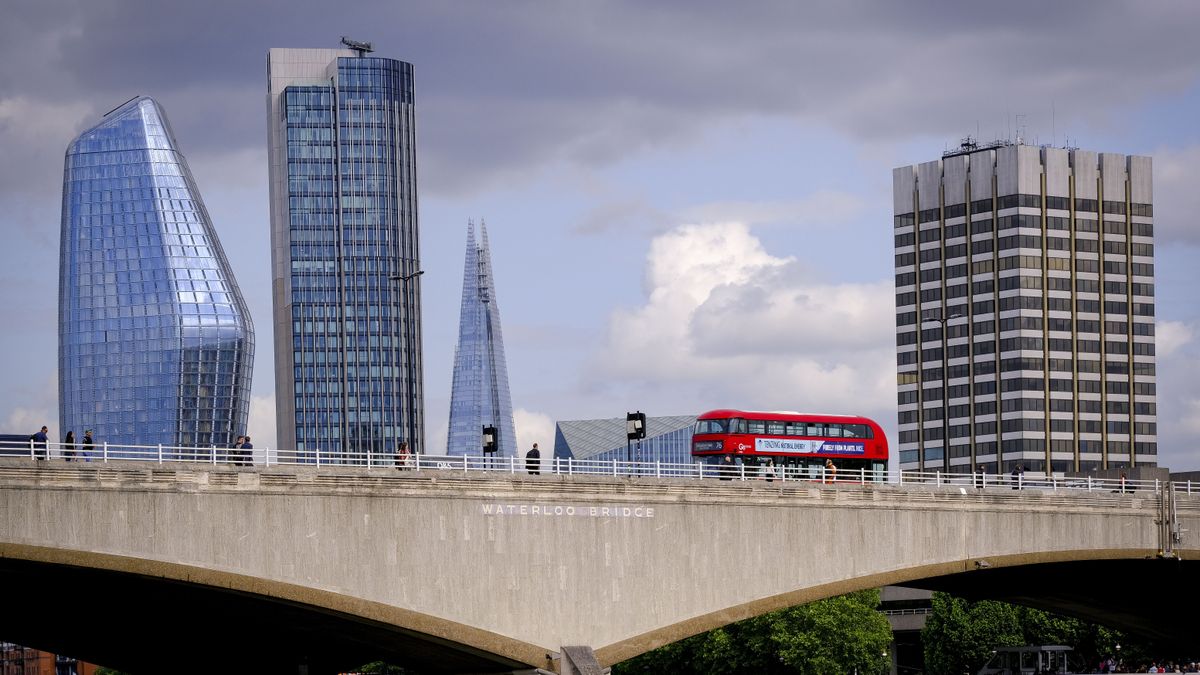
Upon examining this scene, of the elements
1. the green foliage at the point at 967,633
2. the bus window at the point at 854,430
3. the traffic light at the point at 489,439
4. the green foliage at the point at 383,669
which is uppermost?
the traffic light at the point at 489,439

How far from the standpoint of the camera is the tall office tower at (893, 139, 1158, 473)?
634ft

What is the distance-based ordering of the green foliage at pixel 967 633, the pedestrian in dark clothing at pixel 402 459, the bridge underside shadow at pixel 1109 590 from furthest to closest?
the green foliage at pixel 967 633 → the bridge underside shadow at pixel 1109 590 → the pedestrian in dark clothing at pixel 402 459

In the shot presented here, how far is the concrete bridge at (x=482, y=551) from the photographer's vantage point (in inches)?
2062

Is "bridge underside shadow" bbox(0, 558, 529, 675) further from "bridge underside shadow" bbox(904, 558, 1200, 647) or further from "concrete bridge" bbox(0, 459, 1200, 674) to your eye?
"bridge underside shadow" bbox(904, 558, 1200, 647)

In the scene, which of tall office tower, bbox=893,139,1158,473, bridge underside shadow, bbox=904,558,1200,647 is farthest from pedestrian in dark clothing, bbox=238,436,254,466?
tall office tower, bbox=893,139,1158,473

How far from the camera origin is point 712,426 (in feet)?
263

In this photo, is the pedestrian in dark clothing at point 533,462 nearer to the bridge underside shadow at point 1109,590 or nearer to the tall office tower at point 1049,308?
the bridge underside shadow at point 1109,590

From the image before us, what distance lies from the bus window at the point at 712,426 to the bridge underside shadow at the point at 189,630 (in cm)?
1906

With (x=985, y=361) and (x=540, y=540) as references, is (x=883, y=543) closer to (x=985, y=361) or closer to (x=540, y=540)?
(x=540, y=540)

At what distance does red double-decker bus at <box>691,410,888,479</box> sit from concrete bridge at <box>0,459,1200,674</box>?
796 centimetres

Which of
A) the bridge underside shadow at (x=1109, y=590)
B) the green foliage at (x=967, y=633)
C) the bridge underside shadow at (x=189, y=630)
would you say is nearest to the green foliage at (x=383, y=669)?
the green foliage at (x=967, y=633)

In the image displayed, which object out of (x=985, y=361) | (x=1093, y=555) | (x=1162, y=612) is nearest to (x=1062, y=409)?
(x=985, y=361)

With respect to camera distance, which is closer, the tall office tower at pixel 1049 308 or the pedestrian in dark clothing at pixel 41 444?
the pedestrian in dark clothing at pixel 41 444

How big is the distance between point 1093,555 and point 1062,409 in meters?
126
